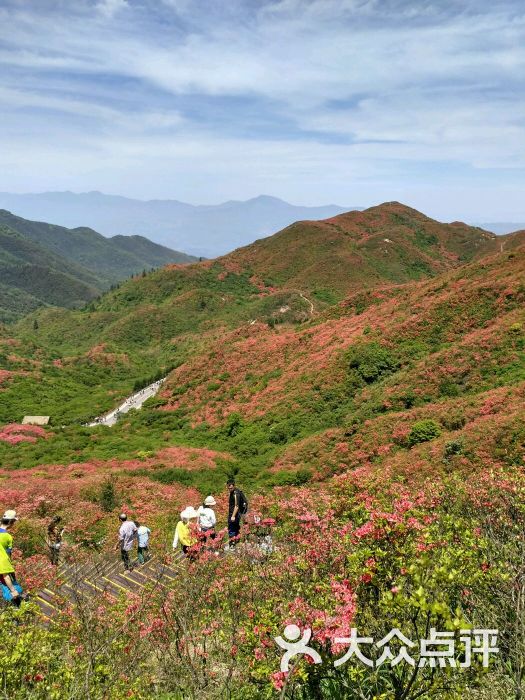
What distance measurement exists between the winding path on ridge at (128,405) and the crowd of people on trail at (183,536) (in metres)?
31.1

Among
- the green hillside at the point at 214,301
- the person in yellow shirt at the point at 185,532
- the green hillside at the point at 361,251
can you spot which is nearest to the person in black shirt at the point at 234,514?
the person in yellow shirt at the point at 185,532

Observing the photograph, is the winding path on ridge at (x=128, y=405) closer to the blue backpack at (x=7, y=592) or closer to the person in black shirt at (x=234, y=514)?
the person in black shirt at (x=234, y=514)

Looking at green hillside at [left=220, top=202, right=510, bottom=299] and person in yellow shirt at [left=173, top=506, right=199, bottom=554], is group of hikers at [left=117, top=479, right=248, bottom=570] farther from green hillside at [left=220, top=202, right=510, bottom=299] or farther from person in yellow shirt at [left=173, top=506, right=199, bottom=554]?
green hillside at [left=220, top=202, right=510, bottom=299]

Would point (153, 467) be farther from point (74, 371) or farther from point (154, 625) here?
point (74, 371)

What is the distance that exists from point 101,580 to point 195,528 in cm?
327

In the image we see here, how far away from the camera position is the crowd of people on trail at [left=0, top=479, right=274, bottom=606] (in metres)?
8.44

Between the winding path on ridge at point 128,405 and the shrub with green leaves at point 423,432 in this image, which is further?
the winding path on ridge at point 128,405

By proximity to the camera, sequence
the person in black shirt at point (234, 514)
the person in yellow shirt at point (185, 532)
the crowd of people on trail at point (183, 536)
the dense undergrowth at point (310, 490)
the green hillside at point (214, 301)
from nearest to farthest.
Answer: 1. the dense undergrowth at point (310, 490)
2. the crowd of people on trail at point (183, 536)
3. the person in yellow shirt at point (185, 532)
4. the person in black shirt at point (234, 514)
5. the green hillside at point (214, 301)

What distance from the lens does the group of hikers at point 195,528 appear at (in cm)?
1079

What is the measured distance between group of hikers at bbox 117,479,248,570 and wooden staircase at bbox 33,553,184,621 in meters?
0.40

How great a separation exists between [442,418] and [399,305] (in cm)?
1946

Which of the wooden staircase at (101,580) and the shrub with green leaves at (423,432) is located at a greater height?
the shrub with green leaves at (423,432)

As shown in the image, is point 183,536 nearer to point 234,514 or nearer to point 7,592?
point 234,514

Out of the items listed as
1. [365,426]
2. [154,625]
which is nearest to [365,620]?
[154,625]
